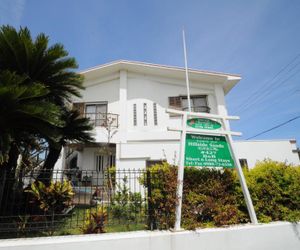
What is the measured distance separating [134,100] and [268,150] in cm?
Answer: 871

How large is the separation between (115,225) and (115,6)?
8.15 metres

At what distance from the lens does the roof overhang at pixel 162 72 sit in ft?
43.2

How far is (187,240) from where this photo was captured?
4.14 m

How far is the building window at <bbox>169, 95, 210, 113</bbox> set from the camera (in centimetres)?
1348

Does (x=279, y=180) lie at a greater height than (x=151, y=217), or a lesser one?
greater

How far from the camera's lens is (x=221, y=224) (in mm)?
4633

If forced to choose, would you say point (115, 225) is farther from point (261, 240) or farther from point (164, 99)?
point (164, 99)

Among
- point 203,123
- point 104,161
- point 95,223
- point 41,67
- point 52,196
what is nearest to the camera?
point 95,223

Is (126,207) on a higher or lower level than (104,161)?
lower

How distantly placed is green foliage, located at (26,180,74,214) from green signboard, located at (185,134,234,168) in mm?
3033

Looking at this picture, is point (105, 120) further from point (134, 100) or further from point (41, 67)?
point (41, 67)

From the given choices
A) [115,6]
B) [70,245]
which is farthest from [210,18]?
[70,245]

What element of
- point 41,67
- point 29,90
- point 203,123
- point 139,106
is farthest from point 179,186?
point 139,106

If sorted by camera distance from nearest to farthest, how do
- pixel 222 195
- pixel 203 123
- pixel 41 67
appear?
pixel 222 195
pixel 203 123
pixel 41 67
